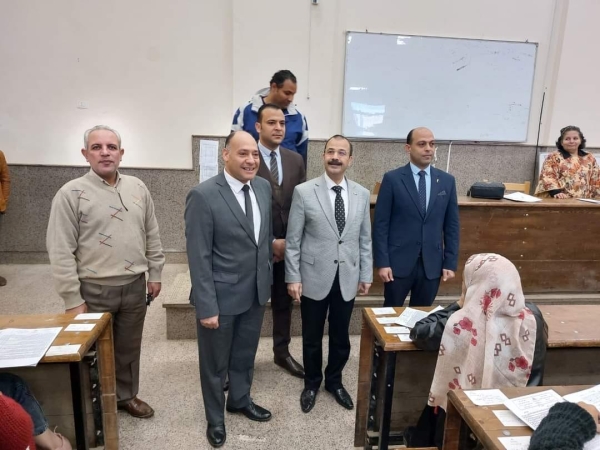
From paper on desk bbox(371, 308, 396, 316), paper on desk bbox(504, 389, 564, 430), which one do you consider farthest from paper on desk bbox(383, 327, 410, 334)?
paper on desk bbox(504, 389, 564, 430)

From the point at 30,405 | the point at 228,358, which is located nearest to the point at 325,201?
the point at 228,358

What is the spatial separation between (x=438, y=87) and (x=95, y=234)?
412cm

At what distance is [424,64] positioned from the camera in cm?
468

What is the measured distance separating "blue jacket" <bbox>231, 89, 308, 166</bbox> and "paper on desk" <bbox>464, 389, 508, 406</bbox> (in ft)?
6.09

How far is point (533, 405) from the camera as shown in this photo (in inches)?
48.9

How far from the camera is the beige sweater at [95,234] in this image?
6.17ft

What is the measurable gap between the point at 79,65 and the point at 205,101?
53.3 inches

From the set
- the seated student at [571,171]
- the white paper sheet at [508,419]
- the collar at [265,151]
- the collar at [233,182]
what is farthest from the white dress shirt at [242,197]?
the seated student at [571,171]

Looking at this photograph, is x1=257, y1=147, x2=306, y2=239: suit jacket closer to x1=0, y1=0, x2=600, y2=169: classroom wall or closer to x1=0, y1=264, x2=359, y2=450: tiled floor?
x1=0, y1=264, x2=359, y2=450: tiled floor

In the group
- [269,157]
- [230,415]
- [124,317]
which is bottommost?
[230,415]

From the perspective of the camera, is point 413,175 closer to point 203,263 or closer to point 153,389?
point 203,263

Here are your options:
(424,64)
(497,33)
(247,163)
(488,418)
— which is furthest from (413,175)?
(497,33)

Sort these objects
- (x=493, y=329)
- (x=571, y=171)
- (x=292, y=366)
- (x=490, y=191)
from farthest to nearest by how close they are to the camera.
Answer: (x=571, y=171)
(x=490, y=191)
(x=292, y=366)
(x=493, y=329)

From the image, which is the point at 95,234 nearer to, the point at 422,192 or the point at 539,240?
the point at 422,192
